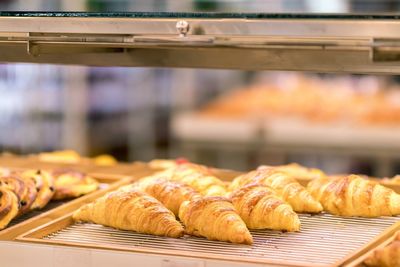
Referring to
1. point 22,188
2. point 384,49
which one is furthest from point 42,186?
point 384,49

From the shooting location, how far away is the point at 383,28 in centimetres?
194

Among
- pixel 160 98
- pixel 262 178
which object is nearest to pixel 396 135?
pixel 160 98

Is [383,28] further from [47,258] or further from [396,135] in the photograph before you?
[396,135]

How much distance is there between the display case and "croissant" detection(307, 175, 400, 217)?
0.03m

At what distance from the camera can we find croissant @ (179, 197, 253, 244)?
225 cm

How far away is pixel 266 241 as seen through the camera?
2.29 m

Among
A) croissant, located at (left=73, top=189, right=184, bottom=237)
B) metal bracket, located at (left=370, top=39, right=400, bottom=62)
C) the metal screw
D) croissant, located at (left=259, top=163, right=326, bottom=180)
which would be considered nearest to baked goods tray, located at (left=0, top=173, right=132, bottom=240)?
croissant, located at (left=73, top=189, right=184, bottom=237)

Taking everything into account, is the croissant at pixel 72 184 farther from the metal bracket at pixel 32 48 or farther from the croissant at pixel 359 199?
the croissant at pixel 359 199

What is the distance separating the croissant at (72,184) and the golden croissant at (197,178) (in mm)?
237

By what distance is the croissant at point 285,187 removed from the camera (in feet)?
8.34

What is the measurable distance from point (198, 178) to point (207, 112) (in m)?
4.48

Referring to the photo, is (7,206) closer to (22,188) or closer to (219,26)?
(22,188)

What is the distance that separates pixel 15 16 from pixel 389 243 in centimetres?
110

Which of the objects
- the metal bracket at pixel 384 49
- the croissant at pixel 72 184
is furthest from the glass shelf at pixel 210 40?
the croissant at pixel 72 184
